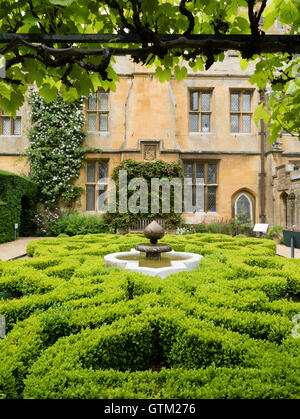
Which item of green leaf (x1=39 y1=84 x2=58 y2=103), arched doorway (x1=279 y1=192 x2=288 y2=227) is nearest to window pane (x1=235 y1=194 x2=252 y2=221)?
arched doorway (x1=279 y1=192 x2=288 y2=227)

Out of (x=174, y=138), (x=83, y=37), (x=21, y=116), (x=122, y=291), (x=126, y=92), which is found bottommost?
(x=122, y=291)

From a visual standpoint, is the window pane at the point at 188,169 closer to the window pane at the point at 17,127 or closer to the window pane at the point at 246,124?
the window pane at the point at 246,124

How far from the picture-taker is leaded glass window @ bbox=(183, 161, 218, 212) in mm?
11977

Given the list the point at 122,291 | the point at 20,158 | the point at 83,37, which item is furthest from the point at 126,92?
the point at 83,37

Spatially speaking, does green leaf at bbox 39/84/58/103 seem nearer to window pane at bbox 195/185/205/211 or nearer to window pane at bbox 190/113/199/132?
window pane at bbox 195/185/205/211

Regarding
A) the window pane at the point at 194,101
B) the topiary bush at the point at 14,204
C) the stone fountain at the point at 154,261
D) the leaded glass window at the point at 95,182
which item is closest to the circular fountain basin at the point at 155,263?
the stone fountain at the point at 154,261

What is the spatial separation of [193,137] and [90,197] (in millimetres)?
5353

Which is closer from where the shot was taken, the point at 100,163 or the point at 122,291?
the point at 122,291

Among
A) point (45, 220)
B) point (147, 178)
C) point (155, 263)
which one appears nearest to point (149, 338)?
point (155, 263)

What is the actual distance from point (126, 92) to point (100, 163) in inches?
133

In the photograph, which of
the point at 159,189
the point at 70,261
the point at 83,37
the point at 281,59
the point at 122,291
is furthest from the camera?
the point at 159,189

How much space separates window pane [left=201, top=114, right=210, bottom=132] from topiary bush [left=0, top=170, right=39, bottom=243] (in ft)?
25.5

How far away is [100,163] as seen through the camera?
1198 centimetres

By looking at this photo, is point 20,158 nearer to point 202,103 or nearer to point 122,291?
point 202,103
